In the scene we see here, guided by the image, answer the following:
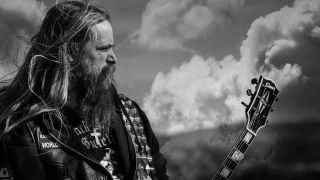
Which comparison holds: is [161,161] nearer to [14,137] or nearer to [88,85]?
[88,85]

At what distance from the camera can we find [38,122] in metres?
3.17

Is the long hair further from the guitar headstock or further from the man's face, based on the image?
the guitar headstock

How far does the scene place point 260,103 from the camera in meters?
4.72

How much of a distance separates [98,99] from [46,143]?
45 cm

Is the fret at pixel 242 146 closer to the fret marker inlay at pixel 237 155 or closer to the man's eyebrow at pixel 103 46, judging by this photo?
the fret marker inlay at pixel 237 155

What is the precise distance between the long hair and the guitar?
71.1 inches

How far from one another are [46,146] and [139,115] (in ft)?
2.64

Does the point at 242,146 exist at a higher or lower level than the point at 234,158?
higher

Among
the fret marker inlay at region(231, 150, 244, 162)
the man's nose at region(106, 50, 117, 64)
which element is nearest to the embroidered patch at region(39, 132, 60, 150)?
the man's nose at region(106, 50, 117, 64)

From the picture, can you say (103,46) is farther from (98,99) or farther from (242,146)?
(242,146)

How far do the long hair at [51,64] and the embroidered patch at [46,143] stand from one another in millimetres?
145

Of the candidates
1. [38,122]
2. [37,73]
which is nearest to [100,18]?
[37,73]

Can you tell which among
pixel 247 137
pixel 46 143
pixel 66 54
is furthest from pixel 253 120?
pixel 46 143

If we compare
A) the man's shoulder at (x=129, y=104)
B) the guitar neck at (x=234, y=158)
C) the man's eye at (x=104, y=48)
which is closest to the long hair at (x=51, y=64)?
the man's eye at (x=104, y=48)
